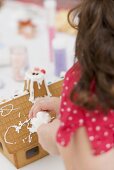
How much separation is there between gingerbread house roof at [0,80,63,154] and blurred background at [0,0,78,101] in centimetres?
11

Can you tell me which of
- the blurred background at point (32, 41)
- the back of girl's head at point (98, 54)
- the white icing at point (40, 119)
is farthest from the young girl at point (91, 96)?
the blurred background at point (32, 41)

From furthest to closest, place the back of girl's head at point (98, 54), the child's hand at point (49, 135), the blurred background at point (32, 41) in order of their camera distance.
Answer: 1. the blurred background at point (32, 41)
2. the child's hand at point (49, 135)
3. the back of girl's head at point (98, 54)

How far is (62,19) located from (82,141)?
0.95 m

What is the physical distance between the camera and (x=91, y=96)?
1.64ft

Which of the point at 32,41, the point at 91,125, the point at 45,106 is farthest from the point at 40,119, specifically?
the point at 32,41

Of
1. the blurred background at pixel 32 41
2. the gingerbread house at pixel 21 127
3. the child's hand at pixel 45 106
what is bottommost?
the gingerbread house at pixel 21 127

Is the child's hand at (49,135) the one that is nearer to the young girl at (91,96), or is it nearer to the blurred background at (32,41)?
the young girl at (91,96)

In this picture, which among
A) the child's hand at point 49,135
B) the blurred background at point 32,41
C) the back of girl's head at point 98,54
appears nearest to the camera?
the back of girl's head at point 98,54

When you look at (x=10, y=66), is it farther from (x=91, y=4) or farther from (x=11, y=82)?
(x=91, y=4)

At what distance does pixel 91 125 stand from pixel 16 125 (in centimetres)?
25

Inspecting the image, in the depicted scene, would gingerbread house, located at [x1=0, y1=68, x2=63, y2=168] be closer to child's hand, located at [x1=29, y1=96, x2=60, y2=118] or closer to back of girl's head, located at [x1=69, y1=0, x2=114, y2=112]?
child's hand, located at [x1=29, y1=96, x2=60, y2=118]

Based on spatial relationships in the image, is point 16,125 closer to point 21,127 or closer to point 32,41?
point 21,127

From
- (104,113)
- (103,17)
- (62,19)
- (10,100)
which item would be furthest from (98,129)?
(62,19)

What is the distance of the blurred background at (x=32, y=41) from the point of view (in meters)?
1.08
